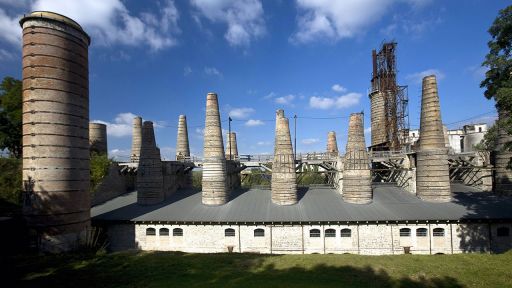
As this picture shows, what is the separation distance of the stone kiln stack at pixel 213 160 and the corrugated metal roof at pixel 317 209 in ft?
3.11

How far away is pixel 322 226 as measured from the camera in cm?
2161

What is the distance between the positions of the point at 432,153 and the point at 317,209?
10.3 m

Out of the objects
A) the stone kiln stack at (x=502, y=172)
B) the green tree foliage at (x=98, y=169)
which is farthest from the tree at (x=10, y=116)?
the stone kiln stack at (x=502, y=172)

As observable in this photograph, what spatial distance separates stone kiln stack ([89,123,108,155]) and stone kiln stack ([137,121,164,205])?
9474 mm

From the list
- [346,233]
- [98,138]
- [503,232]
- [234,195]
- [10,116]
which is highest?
[10,116]

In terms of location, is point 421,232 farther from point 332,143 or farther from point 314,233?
point 332,143

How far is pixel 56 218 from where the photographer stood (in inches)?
727

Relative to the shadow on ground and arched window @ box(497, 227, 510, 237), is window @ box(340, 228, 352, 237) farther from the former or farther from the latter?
arched window @ box(497, 227, 510, 237)

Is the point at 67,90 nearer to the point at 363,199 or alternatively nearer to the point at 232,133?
the point at 232,133

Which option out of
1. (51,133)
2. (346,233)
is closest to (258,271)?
(346,233)

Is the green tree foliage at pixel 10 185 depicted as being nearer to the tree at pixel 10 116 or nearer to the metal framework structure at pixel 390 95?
the tree at pixel 10 116

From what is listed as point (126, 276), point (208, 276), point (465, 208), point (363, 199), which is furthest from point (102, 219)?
point (465, 208)

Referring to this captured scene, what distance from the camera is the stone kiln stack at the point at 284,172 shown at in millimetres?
24719

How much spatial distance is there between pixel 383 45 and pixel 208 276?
37.0 metres
